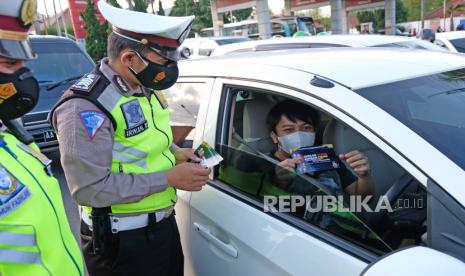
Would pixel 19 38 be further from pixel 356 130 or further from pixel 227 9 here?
pixel 227 9

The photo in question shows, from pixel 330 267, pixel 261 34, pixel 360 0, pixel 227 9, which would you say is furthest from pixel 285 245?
pixel 360 0

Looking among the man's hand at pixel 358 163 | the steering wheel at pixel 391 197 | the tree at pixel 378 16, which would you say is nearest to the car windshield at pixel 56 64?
the man's hand at pixel 358 163

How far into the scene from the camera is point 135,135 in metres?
1.65

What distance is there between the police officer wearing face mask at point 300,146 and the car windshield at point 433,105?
11.3 inches

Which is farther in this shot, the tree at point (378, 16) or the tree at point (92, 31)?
the tree at point (378, 16)

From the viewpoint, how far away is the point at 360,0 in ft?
102

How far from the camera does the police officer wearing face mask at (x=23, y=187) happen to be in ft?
3.29

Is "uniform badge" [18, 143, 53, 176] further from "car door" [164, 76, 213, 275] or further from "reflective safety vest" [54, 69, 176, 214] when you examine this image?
"car door" [164, 76, 213, 275]

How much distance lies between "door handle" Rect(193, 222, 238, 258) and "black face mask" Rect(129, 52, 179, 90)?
0.67m

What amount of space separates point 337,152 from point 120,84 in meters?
0.99

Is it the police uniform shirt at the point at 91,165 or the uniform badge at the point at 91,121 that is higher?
the uniform badge at the point at 91,121

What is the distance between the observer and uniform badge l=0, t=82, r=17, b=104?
113cm

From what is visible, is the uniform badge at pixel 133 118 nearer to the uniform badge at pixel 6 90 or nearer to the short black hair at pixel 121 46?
the short black hair at pixel 121 46

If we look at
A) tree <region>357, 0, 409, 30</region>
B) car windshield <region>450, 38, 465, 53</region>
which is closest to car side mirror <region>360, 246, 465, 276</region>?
car windshield <region>450, 38, 465, 53</region>
